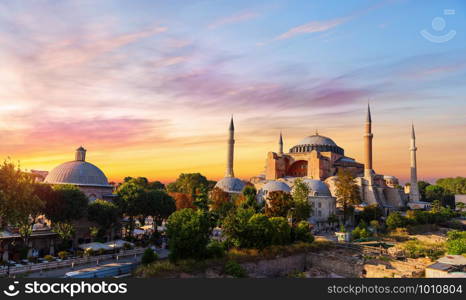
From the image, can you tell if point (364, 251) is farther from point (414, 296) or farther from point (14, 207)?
point (14, 207)

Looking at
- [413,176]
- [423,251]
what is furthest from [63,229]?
[413,176]

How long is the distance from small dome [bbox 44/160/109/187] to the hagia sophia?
918 inches

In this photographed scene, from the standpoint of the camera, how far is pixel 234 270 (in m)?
23.1

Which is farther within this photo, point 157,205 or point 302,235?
point 157,205

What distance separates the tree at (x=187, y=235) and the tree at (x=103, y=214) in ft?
31.9

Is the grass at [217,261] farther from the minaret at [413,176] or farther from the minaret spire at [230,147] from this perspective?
the minaret at [413,176]

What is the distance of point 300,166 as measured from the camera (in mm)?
71625

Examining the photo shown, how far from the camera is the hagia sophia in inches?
2028

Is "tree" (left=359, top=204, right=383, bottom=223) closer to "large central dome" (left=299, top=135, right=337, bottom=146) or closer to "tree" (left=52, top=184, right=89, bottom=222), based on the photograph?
"large central dome" (left=299, top=135, right=337, bottom=146)

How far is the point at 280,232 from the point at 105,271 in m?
14.1

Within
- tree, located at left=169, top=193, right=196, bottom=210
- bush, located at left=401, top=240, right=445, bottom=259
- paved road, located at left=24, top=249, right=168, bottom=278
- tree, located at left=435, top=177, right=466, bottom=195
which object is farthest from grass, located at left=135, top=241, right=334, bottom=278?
tree, located at left=435, top=177, right=466, bottom=195

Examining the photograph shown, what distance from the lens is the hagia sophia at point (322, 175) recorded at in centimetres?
5150

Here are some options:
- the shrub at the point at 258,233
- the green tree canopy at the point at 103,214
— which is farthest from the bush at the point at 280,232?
the green tree canopy at the point at 103,214

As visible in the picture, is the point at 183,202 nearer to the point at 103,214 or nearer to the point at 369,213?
the point at 103,214
